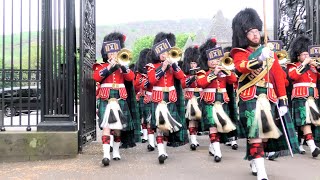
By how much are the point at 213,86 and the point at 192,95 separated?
1508 millimetres

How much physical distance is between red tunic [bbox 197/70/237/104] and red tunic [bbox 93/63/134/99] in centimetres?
132

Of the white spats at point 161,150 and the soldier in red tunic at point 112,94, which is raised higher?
the soldier in red tunic at point 112,94

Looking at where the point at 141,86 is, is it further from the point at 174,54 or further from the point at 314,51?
the point at 314,51

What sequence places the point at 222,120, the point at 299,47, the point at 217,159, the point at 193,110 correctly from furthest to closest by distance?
the point at 193,110 < the point at 299,47 < the point at 222,120 < the point at 217,159

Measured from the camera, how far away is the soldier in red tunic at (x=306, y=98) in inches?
280

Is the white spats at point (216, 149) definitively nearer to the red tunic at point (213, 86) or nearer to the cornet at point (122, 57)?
the red tunic at point (213, 86)

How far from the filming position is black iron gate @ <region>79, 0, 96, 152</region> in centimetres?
724

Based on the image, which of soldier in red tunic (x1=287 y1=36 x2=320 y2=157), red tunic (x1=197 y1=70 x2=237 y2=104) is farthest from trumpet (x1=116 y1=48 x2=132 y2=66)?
soldier in red tunic (x1=287 y1=36 x2=320 y2=157)

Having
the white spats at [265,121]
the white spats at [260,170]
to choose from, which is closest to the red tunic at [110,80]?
the white spats at [265,121]

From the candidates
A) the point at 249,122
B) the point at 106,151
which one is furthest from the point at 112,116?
the point at 249,122

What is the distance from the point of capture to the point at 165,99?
6.83 m

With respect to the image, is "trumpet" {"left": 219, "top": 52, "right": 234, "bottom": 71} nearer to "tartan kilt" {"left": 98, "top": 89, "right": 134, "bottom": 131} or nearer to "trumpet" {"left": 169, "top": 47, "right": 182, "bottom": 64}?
"trumpet" {"left": 169, "top": 47, "right": 182, "bottom": 64}

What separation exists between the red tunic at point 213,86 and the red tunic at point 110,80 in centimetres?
132

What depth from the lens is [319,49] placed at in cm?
738
